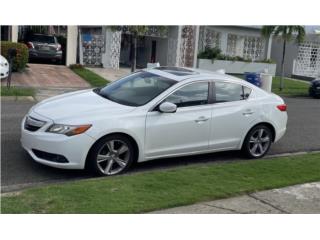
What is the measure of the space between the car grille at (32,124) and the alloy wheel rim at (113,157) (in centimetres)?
84

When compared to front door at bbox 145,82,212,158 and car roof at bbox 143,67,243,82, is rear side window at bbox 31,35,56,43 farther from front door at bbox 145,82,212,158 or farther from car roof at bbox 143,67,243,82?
front door at bbox 145,82,212,158

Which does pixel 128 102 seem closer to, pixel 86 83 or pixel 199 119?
pixel 199 119

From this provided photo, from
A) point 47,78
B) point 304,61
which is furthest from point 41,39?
point 304,61

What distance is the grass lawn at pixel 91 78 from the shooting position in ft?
55.7

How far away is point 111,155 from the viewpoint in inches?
235

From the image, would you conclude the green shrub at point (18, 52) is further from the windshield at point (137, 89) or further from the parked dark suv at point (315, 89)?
the parked dark suv at point (315, 89)

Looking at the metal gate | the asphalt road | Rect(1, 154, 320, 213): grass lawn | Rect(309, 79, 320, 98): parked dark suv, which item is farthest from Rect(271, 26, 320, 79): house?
Rect(1, 154, 320, 213): grass lawn

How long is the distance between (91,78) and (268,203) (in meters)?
14.1

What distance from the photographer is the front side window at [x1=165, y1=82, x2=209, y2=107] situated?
643cm

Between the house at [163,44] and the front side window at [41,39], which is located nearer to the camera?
the front side window at [41,39]

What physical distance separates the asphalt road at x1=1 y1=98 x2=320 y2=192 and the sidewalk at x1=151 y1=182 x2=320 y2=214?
1747 mm

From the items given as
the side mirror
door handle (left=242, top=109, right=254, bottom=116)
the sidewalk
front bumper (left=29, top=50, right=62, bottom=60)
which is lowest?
the sidewalk

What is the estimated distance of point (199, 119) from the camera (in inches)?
258

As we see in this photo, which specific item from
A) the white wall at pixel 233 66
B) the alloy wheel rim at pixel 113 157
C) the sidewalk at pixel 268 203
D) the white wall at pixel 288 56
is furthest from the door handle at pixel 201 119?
the white wall at pixel 288 56
